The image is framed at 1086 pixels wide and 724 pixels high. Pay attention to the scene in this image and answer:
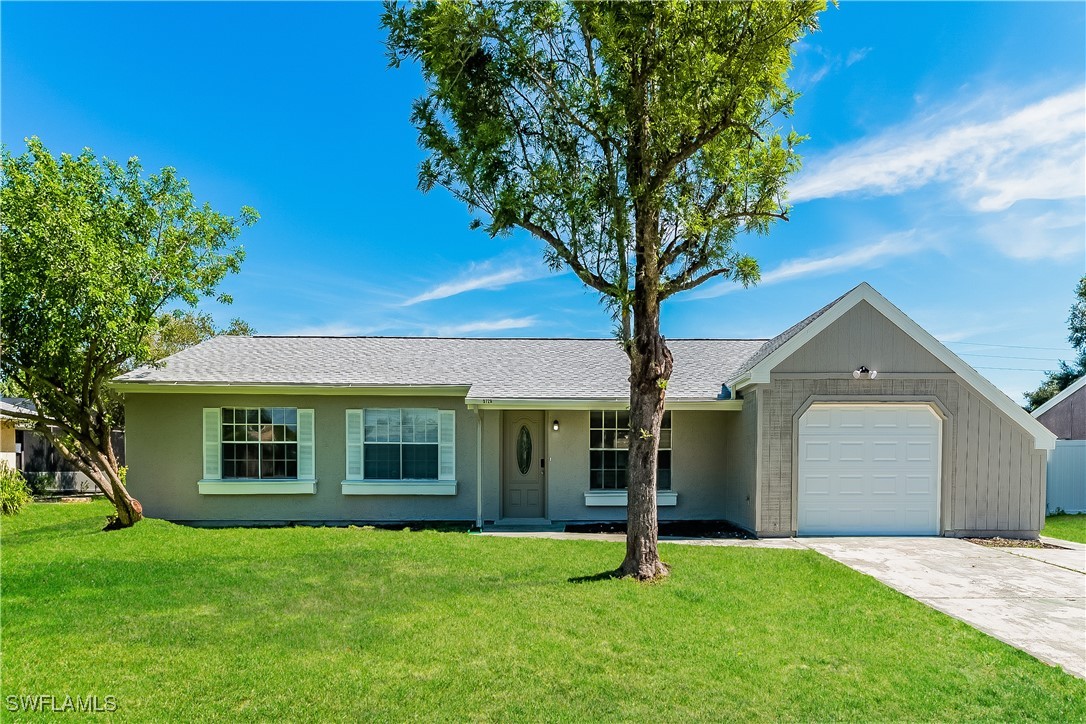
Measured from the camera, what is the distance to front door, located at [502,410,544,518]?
1218 cm

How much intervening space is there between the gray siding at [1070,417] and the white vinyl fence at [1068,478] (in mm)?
2183

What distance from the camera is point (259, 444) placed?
1179cm

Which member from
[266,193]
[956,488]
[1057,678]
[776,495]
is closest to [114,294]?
[266,193]

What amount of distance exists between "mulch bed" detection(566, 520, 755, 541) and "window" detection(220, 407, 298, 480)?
231 inches

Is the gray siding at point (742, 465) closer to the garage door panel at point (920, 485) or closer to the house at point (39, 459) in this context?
the garage door panel at point (920, 485)

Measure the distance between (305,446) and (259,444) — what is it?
96 centimetres

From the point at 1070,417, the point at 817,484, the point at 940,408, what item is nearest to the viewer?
the point at 940,408

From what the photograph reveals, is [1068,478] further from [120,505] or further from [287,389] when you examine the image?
[120,505]

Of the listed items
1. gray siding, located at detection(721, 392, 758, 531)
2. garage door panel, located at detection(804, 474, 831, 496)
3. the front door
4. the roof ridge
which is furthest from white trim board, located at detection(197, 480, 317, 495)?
garage door panel, located at detection(804, 474, 831, 496)

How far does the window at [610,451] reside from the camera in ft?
39.4

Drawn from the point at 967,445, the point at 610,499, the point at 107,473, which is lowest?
the point at 610,499

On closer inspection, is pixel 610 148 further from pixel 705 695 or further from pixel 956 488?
pixel 956 488
